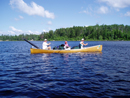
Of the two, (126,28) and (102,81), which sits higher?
(126,28)

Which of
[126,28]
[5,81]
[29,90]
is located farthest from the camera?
[126,28]

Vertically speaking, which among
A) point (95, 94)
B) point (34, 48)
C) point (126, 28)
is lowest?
point (95, 94)

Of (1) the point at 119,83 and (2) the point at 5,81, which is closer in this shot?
(1) the point at 119,83

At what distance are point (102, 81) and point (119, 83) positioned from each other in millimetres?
973

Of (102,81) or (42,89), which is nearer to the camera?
(42,89)

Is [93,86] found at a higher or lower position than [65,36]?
lower

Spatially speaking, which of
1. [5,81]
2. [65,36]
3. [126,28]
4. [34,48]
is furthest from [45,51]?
[126,28]

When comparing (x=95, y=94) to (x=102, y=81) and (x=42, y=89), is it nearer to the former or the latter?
(x=102, y=81)

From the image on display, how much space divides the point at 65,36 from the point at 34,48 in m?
153

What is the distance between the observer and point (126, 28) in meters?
189

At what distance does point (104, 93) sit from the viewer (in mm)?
6512

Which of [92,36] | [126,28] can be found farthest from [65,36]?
[126,28]

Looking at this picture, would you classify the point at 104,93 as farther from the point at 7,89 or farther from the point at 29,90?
the point at 7,89

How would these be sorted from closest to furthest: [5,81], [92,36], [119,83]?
[119,83] < [5,81] < [92,36]
